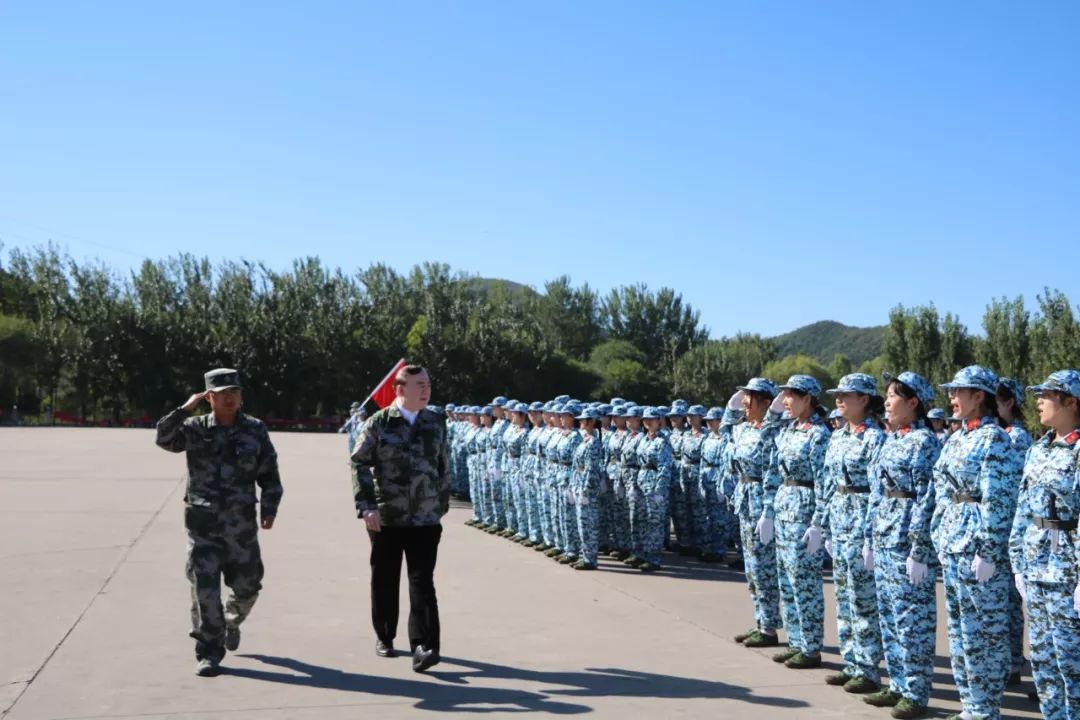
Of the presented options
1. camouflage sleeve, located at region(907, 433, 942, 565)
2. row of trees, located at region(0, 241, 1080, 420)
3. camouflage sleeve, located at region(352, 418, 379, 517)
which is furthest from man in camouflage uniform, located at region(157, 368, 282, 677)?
row of trees, located at region(0, 241, 1080, 420)

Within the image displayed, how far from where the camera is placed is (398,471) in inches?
294

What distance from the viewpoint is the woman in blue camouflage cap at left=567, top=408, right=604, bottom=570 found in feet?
40.5

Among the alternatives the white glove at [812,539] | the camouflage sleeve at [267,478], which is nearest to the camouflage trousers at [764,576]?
the white glove at [812,539]

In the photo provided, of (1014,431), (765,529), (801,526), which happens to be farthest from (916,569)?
(765,529)

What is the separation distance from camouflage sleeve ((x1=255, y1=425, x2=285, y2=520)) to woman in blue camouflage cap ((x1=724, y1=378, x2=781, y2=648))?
3.63 m

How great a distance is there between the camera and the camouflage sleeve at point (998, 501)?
18.9 feet

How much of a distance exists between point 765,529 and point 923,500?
1846 mm

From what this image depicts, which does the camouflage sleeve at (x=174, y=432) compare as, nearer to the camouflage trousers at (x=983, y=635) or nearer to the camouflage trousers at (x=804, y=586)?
the camouflage trousers at (x=804, y=586)

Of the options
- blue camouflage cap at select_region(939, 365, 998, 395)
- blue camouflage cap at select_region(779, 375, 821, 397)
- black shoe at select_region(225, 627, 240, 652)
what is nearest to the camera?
blue camouflage cap at select_region(939, 365, 998, 395)

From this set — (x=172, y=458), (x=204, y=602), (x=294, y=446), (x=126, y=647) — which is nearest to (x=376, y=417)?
(x=204, y=602)

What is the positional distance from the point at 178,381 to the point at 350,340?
34.9 feet

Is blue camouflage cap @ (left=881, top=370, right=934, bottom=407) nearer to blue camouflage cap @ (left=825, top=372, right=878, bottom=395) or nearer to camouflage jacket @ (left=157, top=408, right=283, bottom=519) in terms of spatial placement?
blue camouflage cap @ (left=825, top=372, right=878, bottom=395)

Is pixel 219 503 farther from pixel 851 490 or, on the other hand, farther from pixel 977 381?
pixel 977 381

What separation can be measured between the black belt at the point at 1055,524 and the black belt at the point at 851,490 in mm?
1565
